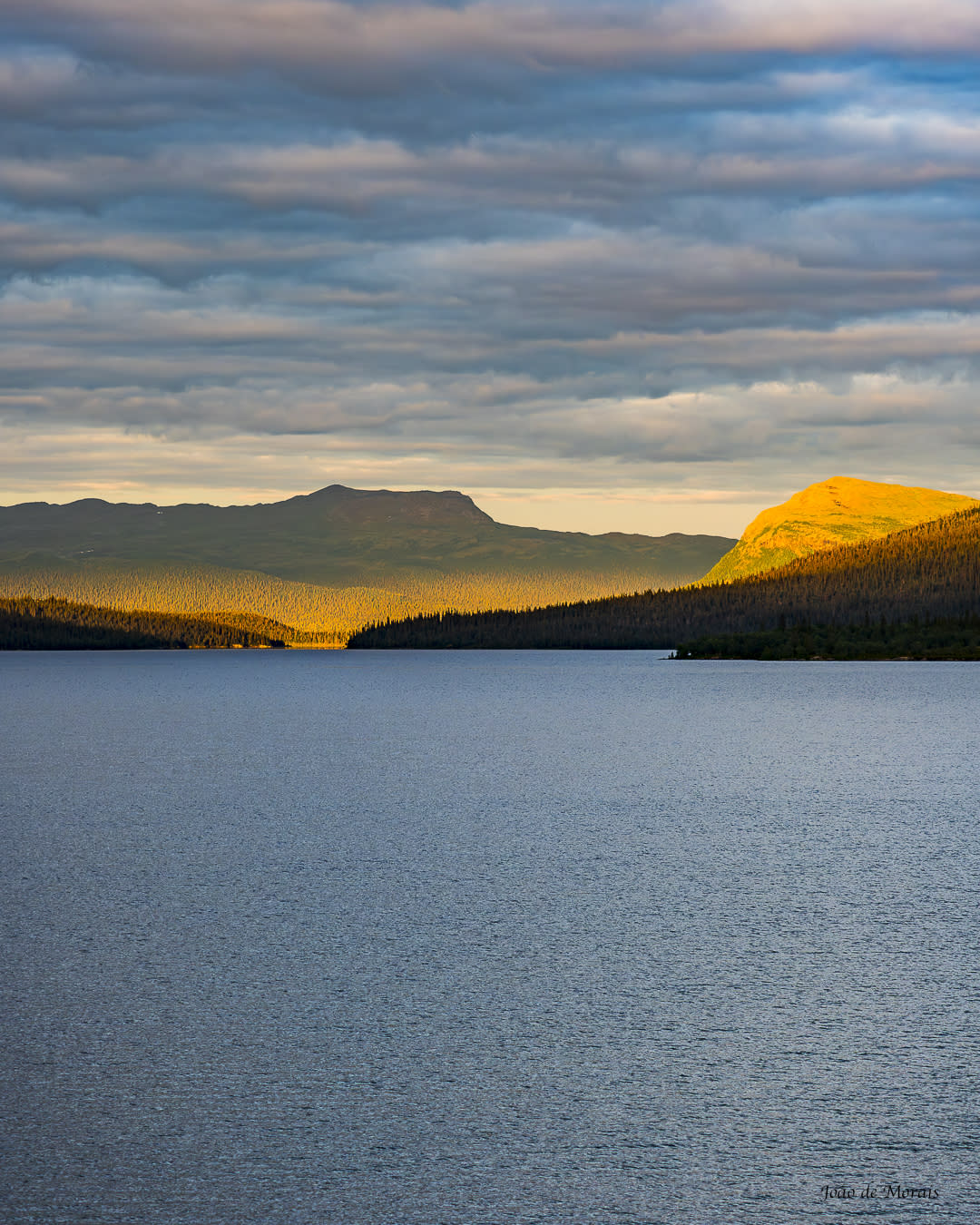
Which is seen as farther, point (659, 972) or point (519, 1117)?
point (659, 972)

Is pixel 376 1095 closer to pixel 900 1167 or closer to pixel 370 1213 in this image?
pixel 370 1213

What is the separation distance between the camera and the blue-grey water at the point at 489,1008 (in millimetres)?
8992

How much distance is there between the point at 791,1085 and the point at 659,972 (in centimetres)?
392

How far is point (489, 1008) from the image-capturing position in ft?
42.9

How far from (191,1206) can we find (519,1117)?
8.15 ft

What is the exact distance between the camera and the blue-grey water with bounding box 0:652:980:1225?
8.99 m

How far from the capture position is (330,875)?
2162 centimetres

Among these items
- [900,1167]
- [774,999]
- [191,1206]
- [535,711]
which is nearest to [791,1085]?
[900,1167]

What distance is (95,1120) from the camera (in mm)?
9984

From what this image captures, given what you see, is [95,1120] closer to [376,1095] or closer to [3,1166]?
[3,1166]

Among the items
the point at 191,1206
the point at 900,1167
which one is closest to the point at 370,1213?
the point at 191,1206

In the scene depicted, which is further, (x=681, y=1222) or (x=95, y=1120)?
(x=95, y=1120)

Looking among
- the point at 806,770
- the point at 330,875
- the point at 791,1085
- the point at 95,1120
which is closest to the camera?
the point at 95,1120

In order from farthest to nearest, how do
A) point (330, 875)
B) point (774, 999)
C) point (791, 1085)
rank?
point (330, 875), point (774, 999), point (791, 1085)
